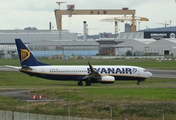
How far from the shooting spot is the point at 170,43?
187500 mm

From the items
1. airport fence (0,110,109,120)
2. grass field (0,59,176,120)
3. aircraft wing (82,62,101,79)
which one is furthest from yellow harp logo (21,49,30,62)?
airport fence (0,110,109,120)

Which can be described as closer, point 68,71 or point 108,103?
point 108,103

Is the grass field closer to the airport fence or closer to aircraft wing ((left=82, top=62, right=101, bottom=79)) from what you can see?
the airport fence

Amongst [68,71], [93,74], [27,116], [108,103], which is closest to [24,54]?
[68,71]

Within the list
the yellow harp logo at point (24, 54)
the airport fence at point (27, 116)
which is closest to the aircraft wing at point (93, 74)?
the yellow harp logo at point (24, 54)

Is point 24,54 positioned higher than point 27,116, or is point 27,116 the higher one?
point 24,54

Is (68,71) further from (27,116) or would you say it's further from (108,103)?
(27,116)

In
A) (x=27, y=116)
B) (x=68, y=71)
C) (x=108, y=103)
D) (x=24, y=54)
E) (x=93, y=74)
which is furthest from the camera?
(x=24, y=54)

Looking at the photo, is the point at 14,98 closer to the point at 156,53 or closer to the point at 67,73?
the point at 67,73

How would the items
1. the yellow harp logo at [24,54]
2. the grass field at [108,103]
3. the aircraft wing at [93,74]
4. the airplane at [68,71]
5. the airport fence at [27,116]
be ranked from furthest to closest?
the yellow harp logo at [24,54] < the airplane at [68,71] < the aircraft wing at [93,74] < the grass field at [108,103] < the airport fence at [27,116]

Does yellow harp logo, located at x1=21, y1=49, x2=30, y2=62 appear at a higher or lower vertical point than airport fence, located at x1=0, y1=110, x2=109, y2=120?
higher

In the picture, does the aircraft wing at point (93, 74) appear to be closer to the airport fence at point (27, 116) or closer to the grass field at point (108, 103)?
the grass field at point (108, 103)

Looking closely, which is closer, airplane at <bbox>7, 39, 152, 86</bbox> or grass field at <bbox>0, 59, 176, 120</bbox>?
grass field at <bbox>0, 59, 176, 120</bbox>

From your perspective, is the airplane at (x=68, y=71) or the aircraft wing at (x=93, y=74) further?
the airplane at (x=68, y=71)
